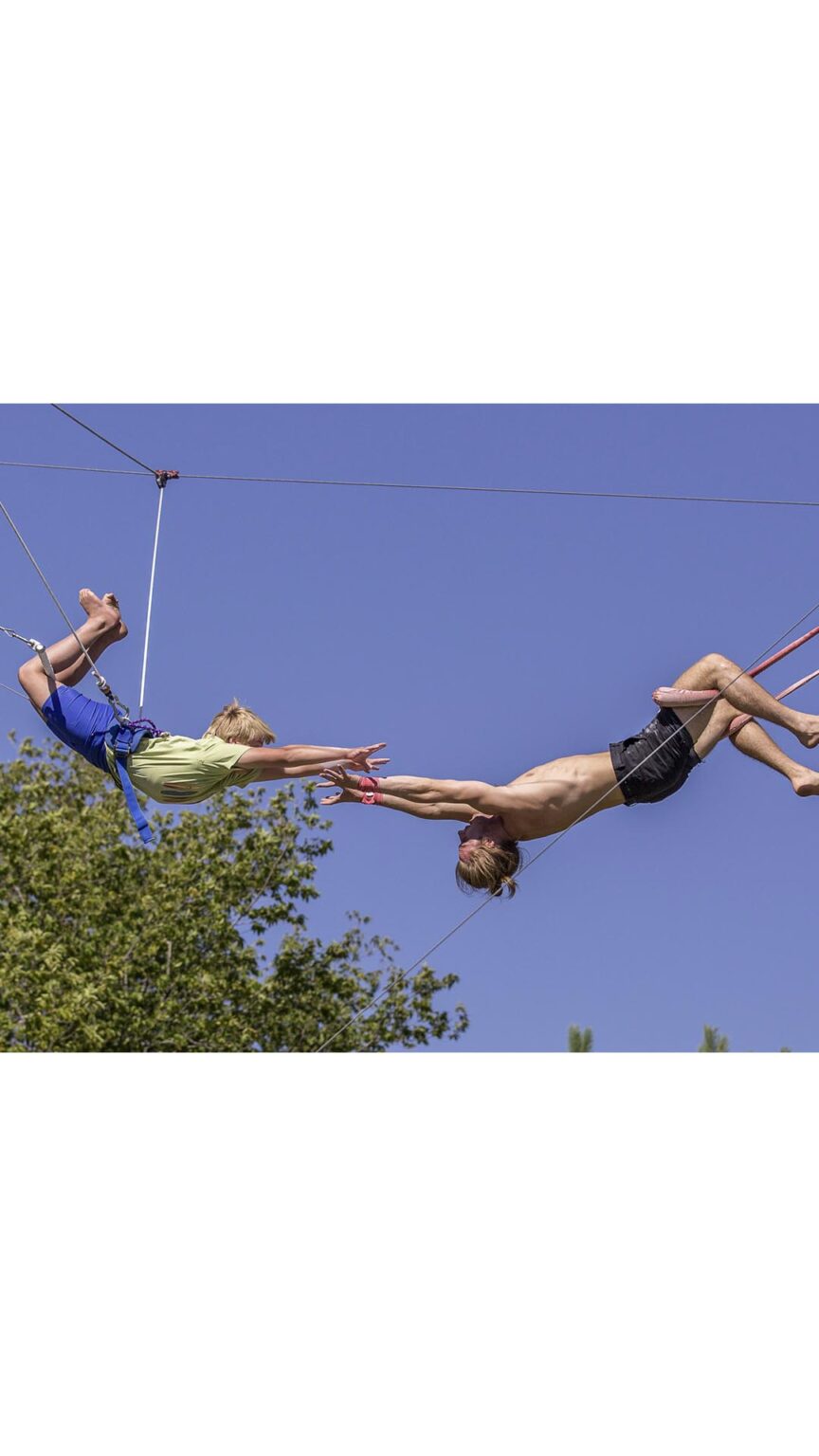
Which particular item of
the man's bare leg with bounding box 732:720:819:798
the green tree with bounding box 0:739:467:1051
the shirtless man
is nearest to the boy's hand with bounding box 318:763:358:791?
the shirtless man

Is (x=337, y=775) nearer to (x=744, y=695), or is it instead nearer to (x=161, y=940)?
(x=744, y=695)

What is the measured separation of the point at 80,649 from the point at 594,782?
96.5 inches

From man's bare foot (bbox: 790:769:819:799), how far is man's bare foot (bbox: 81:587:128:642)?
10.6 ft

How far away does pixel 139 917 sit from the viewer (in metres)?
16.6

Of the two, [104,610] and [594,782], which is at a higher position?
[104,610]

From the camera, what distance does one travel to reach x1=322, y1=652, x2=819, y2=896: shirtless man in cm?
701

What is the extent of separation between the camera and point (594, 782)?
7.14m

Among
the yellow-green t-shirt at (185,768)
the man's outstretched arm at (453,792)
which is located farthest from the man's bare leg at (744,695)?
the yellow-green t-shirt at (185,768)

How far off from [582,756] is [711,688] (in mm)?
646

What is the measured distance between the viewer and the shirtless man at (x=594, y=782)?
7.01 metres

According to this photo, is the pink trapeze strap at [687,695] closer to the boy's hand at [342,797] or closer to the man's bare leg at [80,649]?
the boy's hand at [342,797]

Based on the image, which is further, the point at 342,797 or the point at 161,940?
the point at 161,940

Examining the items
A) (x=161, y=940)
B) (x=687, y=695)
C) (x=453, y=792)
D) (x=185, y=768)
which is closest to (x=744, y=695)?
(x=687, y=695)

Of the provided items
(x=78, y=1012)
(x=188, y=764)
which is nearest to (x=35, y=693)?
(x=188, y=764)
